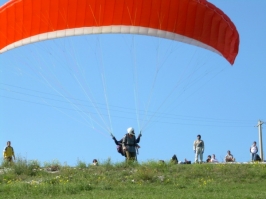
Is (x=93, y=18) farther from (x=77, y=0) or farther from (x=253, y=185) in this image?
(x=253, y=185)

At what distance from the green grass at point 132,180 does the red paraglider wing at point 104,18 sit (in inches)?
157

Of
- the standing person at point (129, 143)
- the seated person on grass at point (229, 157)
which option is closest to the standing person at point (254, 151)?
the seated person on grass at point (229, 157)

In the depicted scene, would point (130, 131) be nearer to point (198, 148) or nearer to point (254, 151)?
point (198, 148)

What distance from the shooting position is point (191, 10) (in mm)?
18703

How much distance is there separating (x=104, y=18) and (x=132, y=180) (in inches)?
193

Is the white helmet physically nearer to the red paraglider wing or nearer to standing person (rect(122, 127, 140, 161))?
standing person (rect(122, 127, 140, 161))

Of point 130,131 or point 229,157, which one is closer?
point 130,131

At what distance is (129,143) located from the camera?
19703 mm

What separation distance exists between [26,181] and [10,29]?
4621 mm

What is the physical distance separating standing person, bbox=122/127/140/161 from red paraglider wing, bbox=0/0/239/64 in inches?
128

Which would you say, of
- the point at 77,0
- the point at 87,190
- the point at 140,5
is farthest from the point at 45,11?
the point at 87,190

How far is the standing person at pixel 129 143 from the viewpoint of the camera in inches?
776

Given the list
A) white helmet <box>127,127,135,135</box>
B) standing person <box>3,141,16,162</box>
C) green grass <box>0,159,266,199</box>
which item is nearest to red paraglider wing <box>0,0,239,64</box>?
white helmet <box>127,127,135,135</box>

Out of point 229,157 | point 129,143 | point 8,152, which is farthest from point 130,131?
point 229,157
